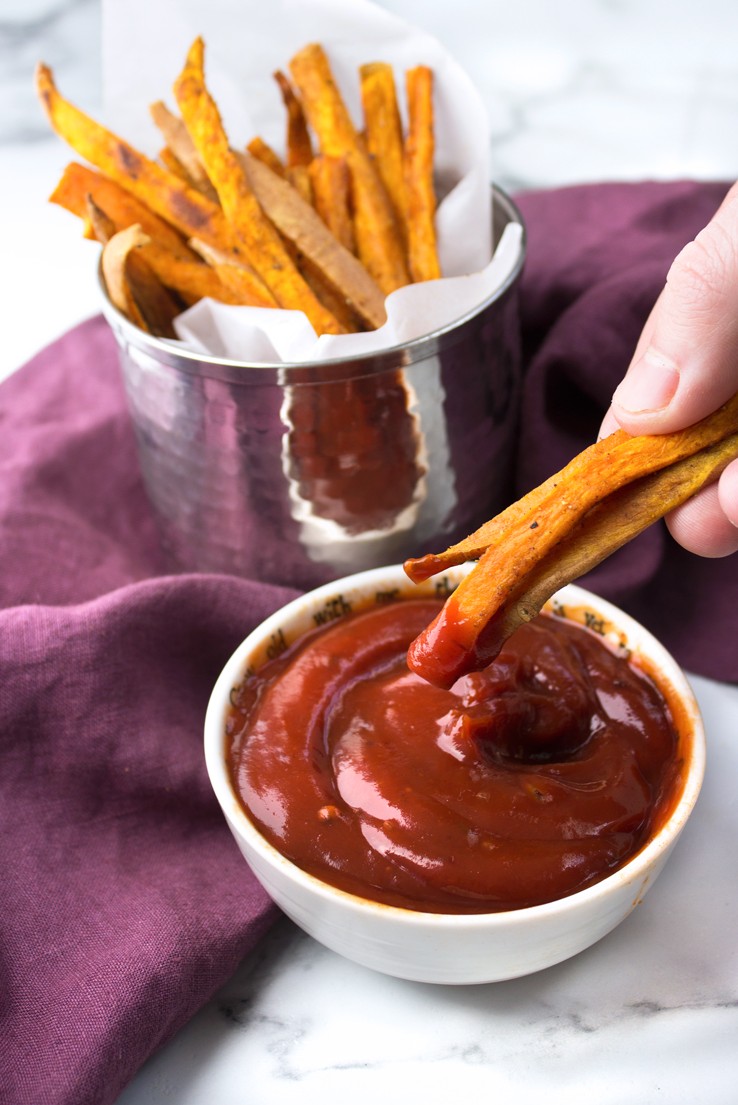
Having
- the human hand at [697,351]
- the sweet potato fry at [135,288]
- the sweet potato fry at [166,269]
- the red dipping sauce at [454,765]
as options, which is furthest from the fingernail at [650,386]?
the sweet potato fry at [135,288]

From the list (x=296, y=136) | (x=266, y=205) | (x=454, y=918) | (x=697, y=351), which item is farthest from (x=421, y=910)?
(x=296, y=136)

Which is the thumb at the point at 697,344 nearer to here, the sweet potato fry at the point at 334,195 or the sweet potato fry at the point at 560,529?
the sweet potato fry at the point at 560,529

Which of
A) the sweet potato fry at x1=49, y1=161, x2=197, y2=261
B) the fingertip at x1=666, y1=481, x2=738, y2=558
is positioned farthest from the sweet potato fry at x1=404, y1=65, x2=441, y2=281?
the fingertip at x1=666, y1=481, x2=738, y2=558

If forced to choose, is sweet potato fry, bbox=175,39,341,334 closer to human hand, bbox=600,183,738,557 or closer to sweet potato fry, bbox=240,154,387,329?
sweet potato fry, bbox=240,154,387,329

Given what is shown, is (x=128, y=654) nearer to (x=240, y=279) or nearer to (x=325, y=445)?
(x=325, y=445)

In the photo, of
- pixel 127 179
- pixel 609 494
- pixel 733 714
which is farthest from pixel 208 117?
pixel 733 714
